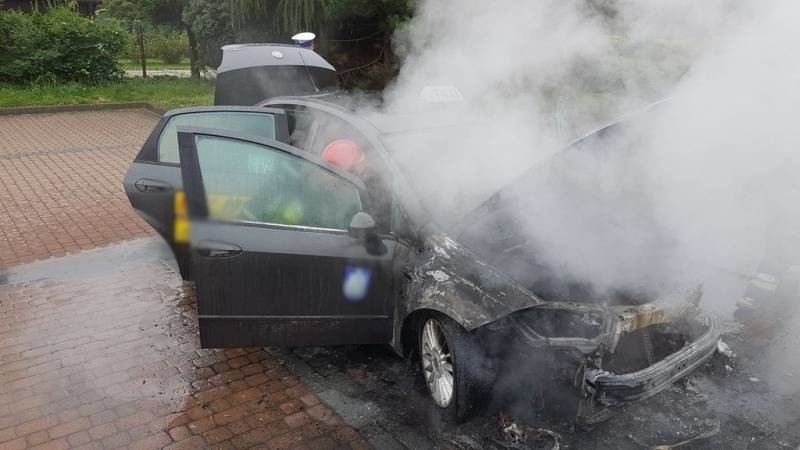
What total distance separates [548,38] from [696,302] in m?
2.56

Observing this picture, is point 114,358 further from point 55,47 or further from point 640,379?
point 55,47

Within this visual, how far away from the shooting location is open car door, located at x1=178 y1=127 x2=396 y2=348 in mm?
3164

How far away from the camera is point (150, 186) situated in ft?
13.9

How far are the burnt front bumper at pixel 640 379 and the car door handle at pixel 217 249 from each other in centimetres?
189

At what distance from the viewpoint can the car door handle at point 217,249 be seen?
313 cm

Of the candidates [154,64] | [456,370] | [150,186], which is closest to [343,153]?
[150,186]

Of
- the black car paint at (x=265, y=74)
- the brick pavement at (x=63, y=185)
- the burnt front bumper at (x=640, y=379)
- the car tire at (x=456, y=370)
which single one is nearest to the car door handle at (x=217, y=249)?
the car tire at (x=456, y=370)

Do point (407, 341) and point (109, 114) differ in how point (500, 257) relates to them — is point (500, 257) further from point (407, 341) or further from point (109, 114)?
point (109, 114)

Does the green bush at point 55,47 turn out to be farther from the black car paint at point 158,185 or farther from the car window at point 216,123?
the black car paint at point 158,185

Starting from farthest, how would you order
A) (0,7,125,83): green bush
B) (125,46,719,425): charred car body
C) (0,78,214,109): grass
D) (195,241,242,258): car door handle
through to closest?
(0,7,125,83): green bush → (0,78,214,109): grass → (195,241,242,258): car door handle → (125,46,719,425): charred car body

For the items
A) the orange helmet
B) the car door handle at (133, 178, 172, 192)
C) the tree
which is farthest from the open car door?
the tree

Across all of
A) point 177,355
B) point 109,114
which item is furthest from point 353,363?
point 109,114

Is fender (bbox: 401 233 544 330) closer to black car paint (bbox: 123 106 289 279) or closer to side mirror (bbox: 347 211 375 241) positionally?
side mirror (bbox: 347 211 375 241)

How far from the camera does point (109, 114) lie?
13.2 metres
